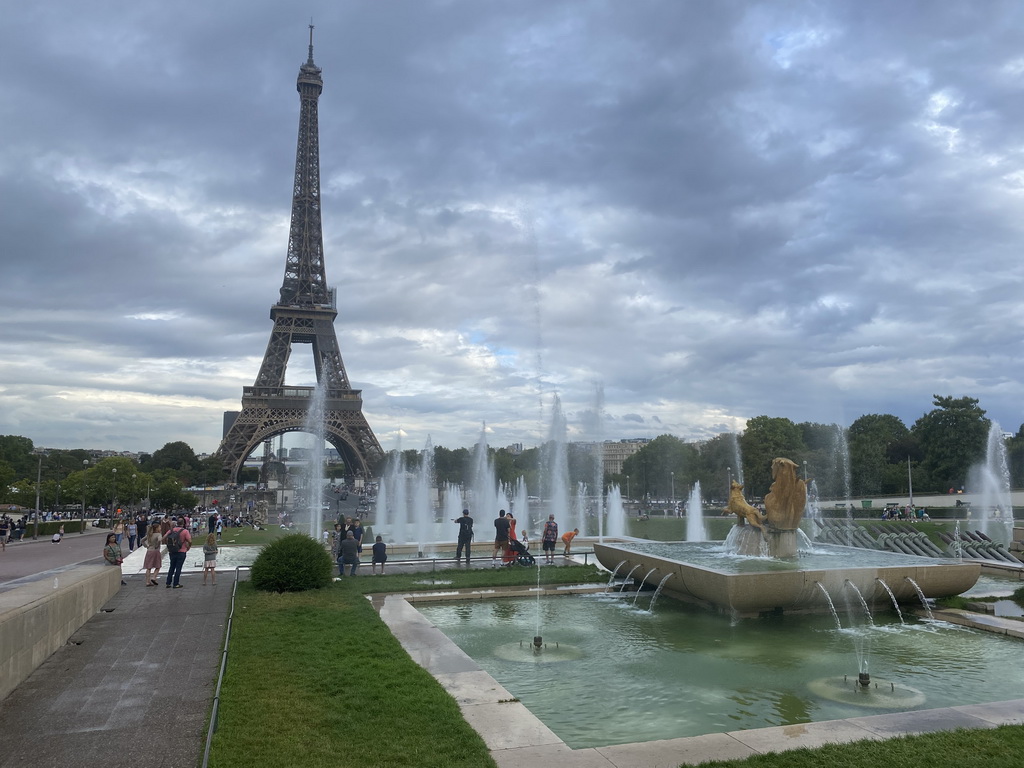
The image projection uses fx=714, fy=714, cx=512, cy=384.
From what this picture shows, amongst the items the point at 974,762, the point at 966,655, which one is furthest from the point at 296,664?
the point at 966,655

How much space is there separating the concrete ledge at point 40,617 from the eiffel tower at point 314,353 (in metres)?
60.7

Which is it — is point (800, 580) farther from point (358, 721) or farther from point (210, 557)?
point (210, 557)

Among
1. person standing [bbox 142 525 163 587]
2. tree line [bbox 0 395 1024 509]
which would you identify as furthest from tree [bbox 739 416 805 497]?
person standing [bbox 142 525 163 587]

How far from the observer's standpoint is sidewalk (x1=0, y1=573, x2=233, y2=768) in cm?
579

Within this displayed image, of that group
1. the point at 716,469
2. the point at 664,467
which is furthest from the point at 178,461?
the point at 716,469

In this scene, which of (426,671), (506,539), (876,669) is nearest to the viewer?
(426,671)

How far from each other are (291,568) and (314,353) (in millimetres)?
73905

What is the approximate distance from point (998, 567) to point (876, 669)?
513 inches

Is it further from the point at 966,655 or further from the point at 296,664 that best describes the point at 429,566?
the point at 966,655

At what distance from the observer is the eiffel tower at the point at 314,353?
71812mm

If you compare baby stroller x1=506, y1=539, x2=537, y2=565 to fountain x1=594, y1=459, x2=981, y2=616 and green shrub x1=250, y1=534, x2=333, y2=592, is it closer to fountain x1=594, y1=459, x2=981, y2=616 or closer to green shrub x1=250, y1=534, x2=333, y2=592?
fountain x1=594, y1=459, x2=981, y2=616

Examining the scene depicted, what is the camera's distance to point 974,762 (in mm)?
5418

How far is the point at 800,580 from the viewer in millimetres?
11859

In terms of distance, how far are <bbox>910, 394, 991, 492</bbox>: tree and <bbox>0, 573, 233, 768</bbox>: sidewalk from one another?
61173 millimetres
